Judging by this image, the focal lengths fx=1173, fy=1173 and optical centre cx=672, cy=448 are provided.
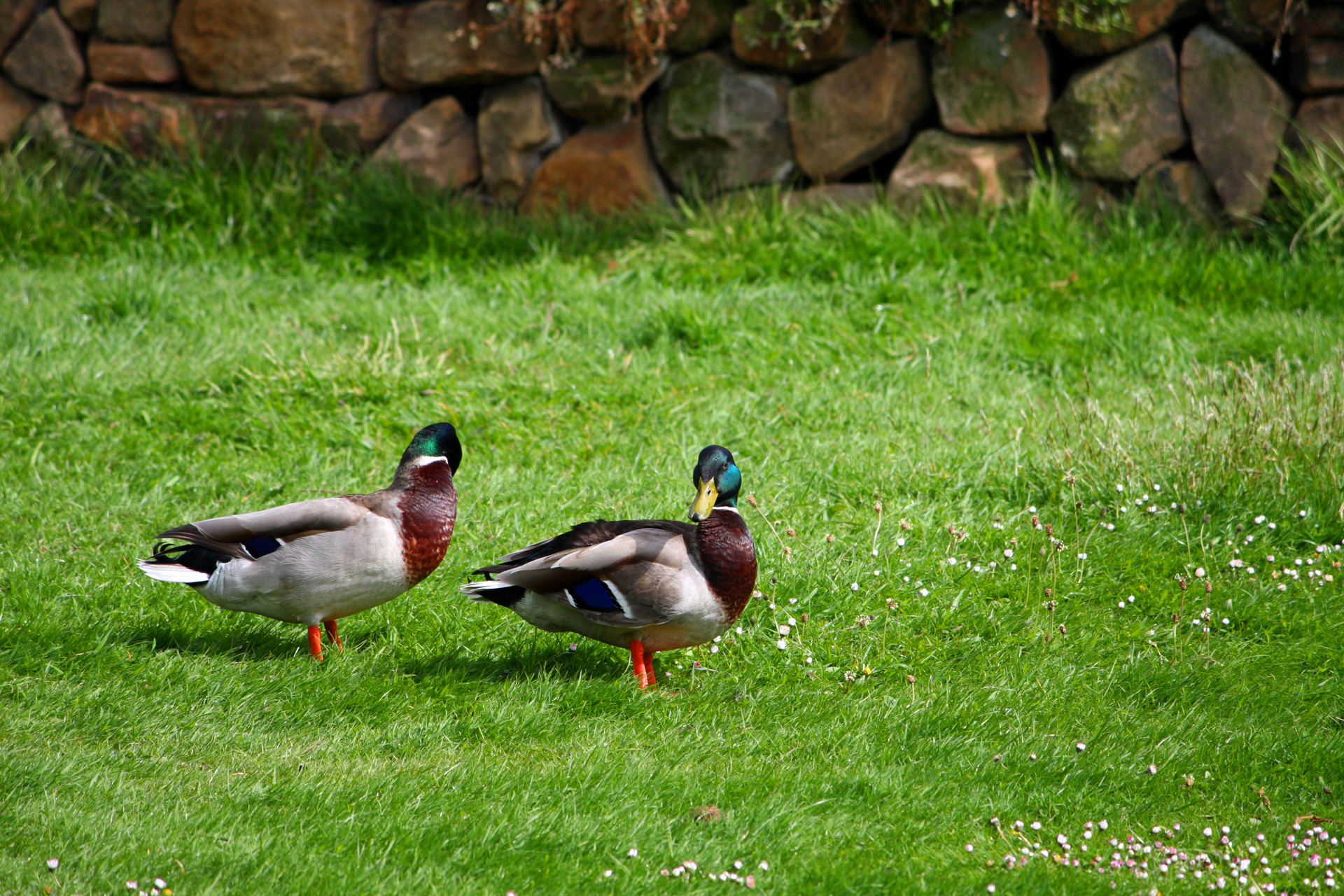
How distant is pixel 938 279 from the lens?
21.3 feet

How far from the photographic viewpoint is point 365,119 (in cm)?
746

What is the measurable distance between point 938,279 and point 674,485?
2.60 meters

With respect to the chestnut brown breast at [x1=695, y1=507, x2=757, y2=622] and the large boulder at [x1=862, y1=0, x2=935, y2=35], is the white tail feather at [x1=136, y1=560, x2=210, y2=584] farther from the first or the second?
the large boulder at [x1=862, y1=0, x2=935, y2=35]

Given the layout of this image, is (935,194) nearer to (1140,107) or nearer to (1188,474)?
(1140,107)

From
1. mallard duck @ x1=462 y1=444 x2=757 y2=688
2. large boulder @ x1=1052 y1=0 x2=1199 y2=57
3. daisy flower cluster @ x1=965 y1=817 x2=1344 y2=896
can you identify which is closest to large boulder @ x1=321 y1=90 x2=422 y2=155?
large boulder @ x1=1052 y1=0 x2=1199 y2=57

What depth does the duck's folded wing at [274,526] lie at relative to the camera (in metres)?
3.39

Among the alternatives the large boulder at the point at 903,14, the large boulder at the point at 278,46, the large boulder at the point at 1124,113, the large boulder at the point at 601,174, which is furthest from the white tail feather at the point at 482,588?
the large boulder at the point at 278,46

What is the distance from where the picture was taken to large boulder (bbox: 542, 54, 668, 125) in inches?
281

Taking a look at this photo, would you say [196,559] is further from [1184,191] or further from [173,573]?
[1184,191]

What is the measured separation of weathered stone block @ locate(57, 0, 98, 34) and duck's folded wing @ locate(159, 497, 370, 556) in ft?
18.3

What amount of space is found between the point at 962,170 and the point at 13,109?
610 centimetres

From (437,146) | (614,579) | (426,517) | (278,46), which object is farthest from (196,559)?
(278,46)

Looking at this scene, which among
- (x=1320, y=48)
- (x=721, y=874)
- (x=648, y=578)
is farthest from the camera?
(x=1320, y=48)

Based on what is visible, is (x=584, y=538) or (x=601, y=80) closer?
(x=584, y=538)
